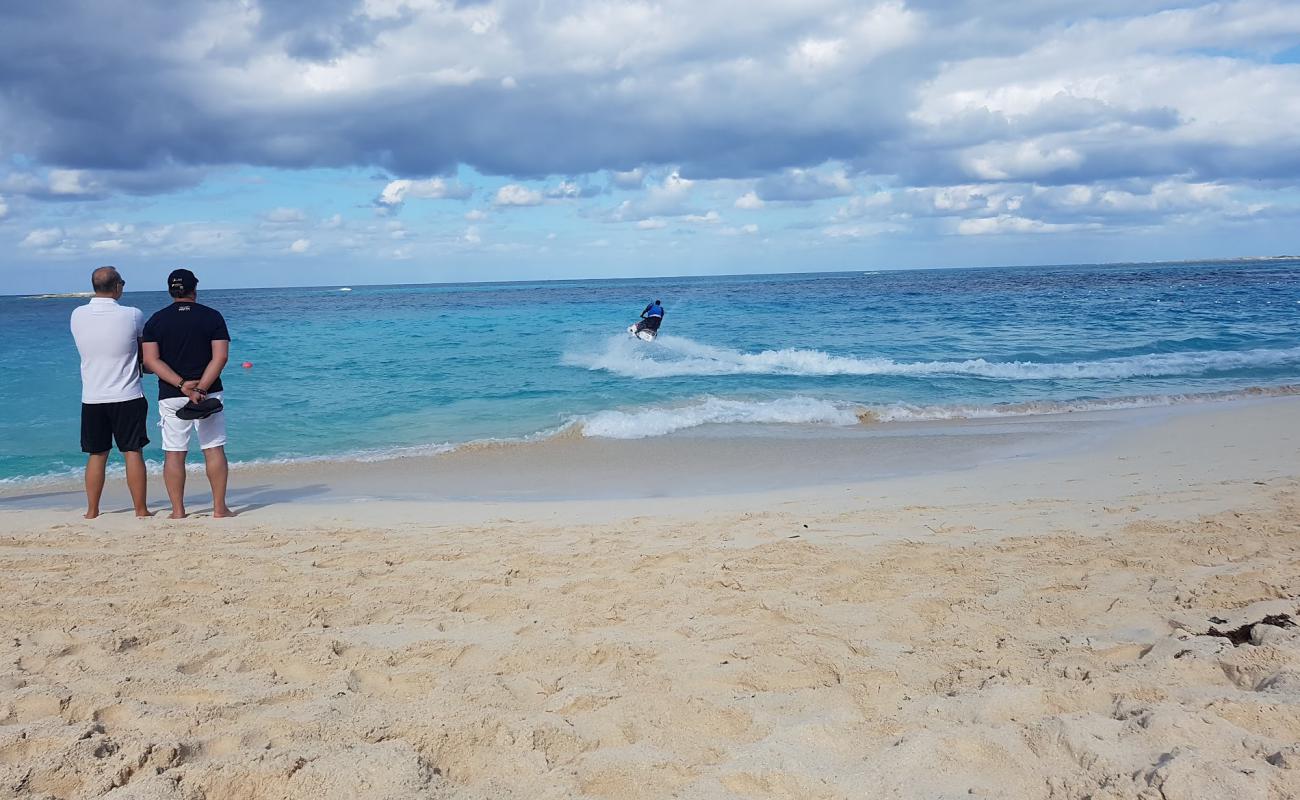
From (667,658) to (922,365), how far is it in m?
15.8

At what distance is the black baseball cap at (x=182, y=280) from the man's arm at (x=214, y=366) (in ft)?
1.55

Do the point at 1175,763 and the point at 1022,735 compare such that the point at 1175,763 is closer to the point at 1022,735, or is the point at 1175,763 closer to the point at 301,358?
the point at 1022,735

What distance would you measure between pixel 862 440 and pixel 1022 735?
7.87 meters

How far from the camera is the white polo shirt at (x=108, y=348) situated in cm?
638

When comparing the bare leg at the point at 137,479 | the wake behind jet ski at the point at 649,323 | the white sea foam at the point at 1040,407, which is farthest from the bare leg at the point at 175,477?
the wake behind jet ski at the point at 649,323

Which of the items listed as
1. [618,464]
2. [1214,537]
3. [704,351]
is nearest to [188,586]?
[618,464]

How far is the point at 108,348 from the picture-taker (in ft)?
21.1

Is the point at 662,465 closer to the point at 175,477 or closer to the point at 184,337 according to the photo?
the point at 175,477

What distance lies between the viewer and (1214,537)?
5281mm

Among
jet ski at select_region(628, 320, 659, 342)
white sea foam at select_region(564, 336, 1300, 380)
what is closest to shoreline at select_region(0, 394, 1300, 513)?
white sea foam at select_region(564, 336, 1300, 380)

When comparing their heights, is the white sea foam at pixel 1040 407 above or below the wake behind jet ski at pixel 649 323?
below

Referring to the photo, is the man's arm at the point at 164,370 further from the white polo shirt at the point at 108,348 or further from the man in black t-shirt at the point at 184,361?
the white polo shirt at the point at 108,348

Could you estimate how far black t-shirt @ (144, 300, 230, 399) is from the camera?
6434 millimetres

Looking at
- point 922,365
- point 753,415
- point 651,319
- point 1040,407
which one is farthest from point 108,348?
point 651,319
